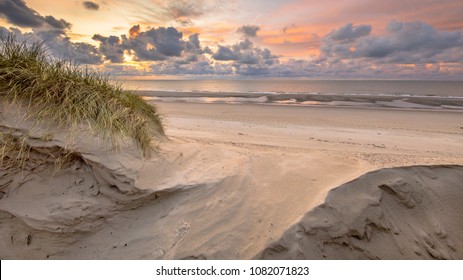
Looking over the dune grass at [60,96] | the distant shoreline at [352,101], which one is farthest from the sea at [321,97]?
the dune grass at [60,96]

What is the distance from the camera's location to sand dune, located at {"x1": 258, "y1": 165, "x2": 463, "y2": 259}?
2680 mm

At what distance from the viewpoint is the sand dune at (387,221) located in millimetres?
2680

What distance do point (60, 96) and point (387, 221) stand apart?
14.5 ft

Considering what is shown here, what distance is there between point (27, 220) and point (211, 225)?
2085mm

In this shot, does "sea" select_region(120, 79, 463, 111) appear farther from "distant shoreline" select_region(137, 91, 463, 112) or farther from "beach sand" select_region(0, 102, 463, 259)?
"beach sand" select_region(0, 102, 463, 259)

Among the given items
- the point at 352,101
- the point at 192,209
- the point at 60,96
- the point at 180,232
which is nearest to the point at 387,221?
the point at 192,209

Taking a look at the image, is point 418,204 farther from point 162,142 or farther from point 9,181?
point 9,181

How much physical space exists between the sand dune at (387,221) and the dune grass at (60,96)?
234 centimetres

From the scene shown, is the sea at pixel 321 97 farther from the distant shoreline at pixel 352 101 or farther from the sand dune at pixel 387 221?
the sand dune at pixel 387 221

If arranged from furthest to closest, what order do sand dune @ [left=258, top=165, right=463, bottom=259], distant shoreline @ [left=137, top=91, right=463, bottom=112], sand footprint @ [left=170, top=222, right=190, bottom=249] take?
distant shoreline @ [left=137, top=91, right=463, bottom=112] → sand footprint @ [left=170, top=222, right=190, bottom=249] → sand dune @ [left=258, top=165, right=463, bottom=259]

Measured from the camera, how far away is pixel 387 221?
316cm

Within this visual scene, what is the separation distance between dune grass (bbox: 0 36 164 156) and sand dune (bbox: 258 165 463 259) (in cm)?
234

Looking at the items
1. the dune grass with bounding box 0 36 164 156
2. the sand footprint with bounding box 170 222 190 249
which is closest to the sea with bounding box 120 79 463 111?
the dune grass with bounding box 0 36 164 156

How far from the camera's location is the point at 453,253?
3266 mm
